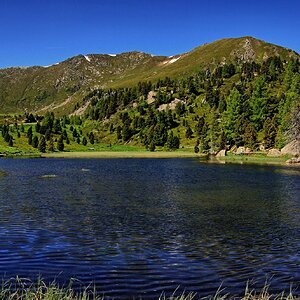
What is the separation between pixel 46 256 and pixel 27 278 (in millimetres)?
4315

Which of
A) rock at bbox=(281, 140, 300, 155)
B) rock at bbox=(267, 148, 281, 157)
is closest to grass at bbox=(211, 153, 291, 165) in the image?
rock at bbox=(267, 148, 281, 157)

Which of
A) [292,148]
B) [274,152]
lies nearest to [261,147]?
[274,152]

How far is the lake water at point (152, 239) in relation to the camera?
2094cm

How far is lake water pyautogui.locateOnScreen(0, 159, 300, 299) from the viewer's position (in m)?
20.9

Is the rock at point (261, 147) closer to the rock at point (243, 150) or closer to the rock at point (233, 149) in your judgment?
the rock at point (243, 150)

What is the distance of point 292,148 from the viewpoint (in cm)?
13712

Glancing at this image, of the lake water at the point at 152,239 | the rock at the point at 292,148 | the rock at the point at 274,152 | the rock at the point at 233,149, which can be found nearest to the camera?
the lake water at the point at 152,239

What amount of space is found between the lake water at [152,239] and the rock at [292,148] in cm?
8406

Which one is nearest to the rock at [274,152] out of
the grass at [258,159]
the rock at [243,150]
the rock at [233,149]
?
the grass at [258,159]

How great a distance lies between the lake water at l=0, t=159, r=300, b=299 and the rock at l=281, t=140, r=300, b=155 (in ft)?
276

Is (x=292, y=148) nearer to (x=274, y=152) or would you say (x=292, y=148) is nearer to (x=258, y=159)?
(x=274, y=152)

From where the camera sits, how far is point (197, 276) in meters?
21.2

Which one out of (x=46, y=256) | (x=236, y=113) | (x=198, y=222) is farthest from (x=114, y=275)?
(x=236, y=113)

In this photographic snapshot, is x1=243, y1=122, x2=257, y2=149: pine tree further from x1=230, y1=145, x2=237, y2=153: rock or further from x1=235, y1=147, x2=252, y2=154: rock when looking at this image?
x1=230, y1=145, x2=237, y2=153: rock
